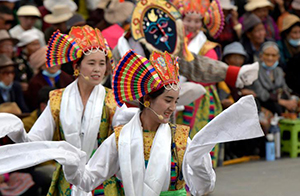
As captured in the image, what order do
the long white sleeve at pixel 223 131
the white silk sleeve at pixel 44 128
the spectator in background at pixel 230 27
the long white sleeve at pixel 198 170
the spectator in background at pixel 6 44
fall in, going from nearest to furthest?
the long white sleeve at pixel 223 131
the long white sleeve at pixel 198 170
the white silk sleeve at pixel 44 128
the spectator in background at pixel 6 44
the spectator in background at pixel 230 27

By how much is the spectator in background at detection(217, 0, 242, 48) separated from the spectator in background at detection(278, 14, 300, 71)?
0.87m

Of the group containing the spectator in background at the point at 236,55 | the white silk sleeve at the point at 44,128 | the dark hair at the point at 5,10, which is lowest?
the white silk sleeve at the point at 44,128

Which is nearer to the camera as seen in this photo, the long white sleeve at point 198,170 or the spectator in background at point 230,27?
the long white sleeve at point 198,170

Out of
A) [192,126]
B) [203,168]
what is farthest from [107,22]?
[203,168]

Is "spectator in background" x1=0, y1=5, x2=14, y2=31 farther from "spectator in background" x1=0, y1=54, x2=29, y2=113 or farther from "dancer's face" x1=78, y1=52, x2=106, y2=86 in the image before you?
"dancer's face" x1=78, y1=52, x2=106, y2=86

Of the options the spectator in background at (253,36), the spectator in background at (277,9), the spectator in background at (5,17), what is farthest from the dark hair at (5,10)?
the spectator in background at (277,9)

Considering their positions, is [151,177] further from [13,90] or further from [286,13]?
[286,13]

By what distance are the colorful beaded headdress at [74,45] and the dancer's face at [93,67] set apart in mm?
39

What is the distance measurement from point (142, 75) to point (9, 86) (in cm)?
309

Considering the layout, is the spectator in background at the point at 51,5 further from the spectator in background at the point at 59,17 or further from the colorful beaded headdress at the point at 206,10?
the colorful beaded headdress at the point at 206,10

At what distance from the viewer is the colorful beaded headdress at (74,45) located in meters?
4.32

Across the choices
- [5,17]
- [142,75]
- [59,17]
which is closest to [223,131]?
[142,75]

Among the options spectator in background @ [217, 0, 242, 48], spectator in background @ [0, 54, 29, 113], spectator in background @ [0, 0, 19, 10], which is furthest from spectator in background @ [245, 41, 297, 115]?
spectator in background @ [0, 0, 19, 10]

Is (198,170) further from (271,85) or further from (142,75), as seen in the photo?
(271,85)
